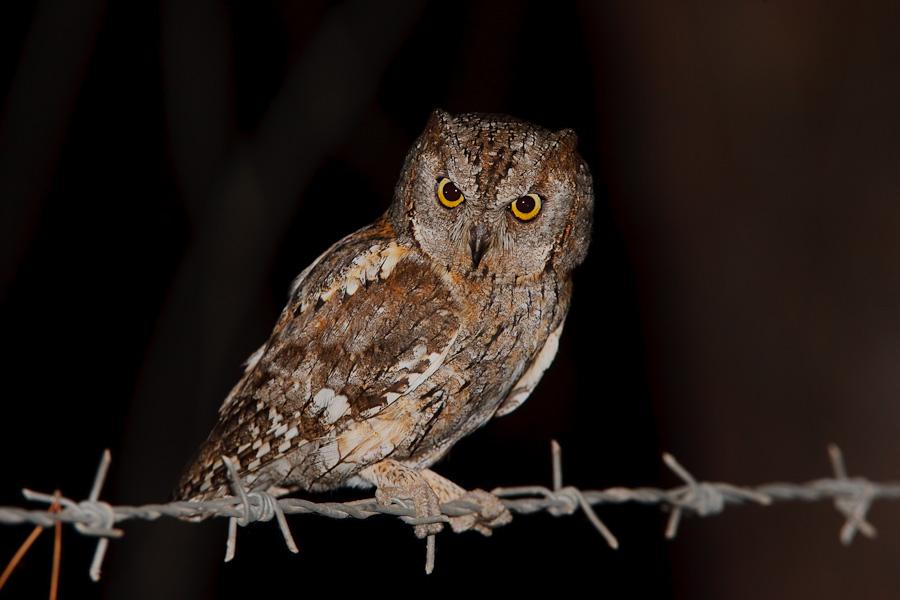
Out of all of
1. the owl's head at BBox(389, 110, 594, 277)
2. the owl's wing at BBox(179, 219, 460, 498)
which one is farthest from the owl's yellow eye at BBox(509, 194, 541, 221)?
the owl's wing at BBox(179, 219, 460, 498)

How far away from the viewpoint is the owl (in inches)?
94.7

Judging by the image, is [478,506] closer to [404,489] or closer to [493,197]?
[404,489]

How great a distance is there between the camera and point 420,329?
2402mm

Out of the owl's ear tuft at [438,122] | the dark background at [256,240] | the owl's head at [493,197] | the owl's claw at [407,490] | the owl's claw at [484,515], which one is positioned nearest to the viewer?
the owl's claw at [484,515]

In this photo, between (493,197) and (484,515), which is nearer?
(484,515)

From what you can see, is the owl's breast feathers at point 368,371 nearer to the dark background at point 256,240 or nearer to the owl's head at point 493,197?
the owl's head at point 493,197

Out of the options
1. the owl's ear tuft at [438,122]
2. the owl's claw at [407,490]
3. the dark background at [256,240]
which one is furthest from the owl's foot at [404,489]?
the dark background at [256,240]

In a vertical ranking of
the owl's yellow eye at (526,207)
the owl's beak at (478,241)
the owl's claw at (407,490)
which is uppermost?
the owl's yellow eye at (526,207)

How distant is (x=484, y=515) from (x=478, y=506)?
1.14 feet

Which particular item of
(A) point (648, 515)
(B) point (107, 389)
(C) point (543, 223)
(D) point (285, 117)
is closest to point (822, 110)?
(C) point (543, 223)

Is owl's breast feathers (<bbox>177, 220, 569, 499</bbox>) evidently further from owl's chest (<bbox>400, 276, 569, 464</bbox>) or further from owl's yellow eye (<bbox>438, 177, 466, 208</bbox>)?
owl's yellow eye (<bbox>438, 177, 466, 208</bbox>)

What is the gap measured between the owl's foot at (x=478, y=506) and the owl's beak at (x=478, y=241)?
0.62m

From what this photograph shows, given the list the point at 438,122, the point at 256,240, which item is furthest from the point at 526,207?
the point at 256,240

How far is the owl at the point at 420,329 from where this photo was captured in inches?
94.7
